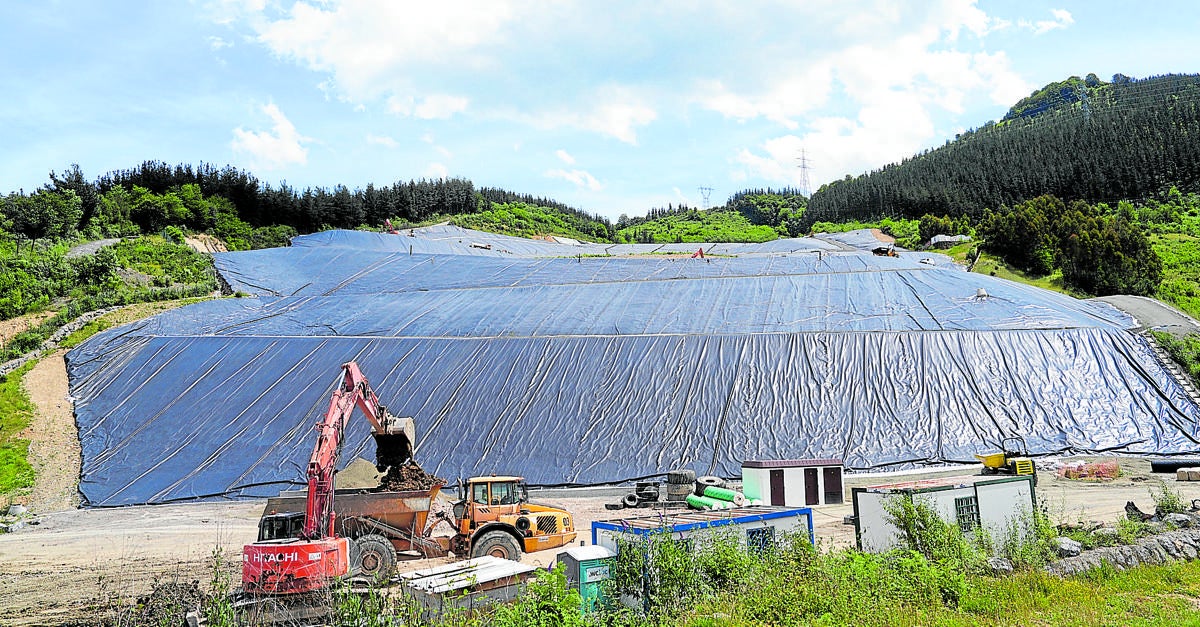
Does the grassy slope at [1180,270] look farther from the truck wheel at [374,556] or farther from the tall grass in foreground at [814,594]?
the truck wheel at [374,556]

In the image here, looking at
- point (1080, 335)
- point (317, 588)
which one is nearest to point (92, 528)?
point (317, 588)

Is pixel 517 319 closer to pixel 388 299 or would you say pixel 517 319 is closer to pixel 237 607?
pixel 388 299

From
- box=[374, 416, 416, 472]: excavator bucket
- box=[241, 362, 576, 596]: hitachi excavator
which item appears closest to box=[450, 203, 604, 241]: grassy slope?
box=[374, 416, 416, 472]: excavator bucket

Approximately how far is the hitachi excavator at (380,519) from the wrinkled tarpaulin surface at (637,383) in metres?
6.82

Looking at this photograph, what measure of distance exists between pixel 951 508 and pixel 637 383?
44.0ft

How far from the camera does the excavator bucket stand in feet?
48.1

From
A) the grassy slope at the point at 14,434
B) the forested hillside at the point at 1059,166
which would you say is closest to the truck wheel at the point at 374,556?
the grassy slope at the point at 14,434

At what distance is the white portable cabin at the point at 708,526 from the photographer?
9.95m

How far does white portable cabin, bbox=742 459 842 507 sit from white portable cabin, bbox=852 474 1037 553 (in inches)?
259

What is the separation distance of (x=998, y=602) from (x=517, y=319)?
22514 mm

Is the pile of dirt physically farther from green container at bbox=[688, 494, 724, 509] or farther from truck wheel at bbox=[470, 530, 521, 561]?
green container at bbox=[688, 494, 724, 509]

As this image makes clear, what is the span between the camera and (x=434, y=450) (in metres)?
23.2

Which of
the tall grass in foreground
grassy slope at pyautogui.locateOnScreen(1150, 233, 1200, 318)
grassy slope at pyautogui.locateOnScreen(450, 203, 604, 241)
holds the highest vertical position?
grassy slope at pyautogui.locateOnScreen(450, 203, 604, 241)

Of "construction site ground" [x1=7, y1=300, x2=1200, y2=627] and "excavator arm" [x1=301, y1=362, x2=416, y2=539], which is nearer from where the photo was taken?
"excavator arm" [x1=301, y1=362, x2=416, y2=539]
